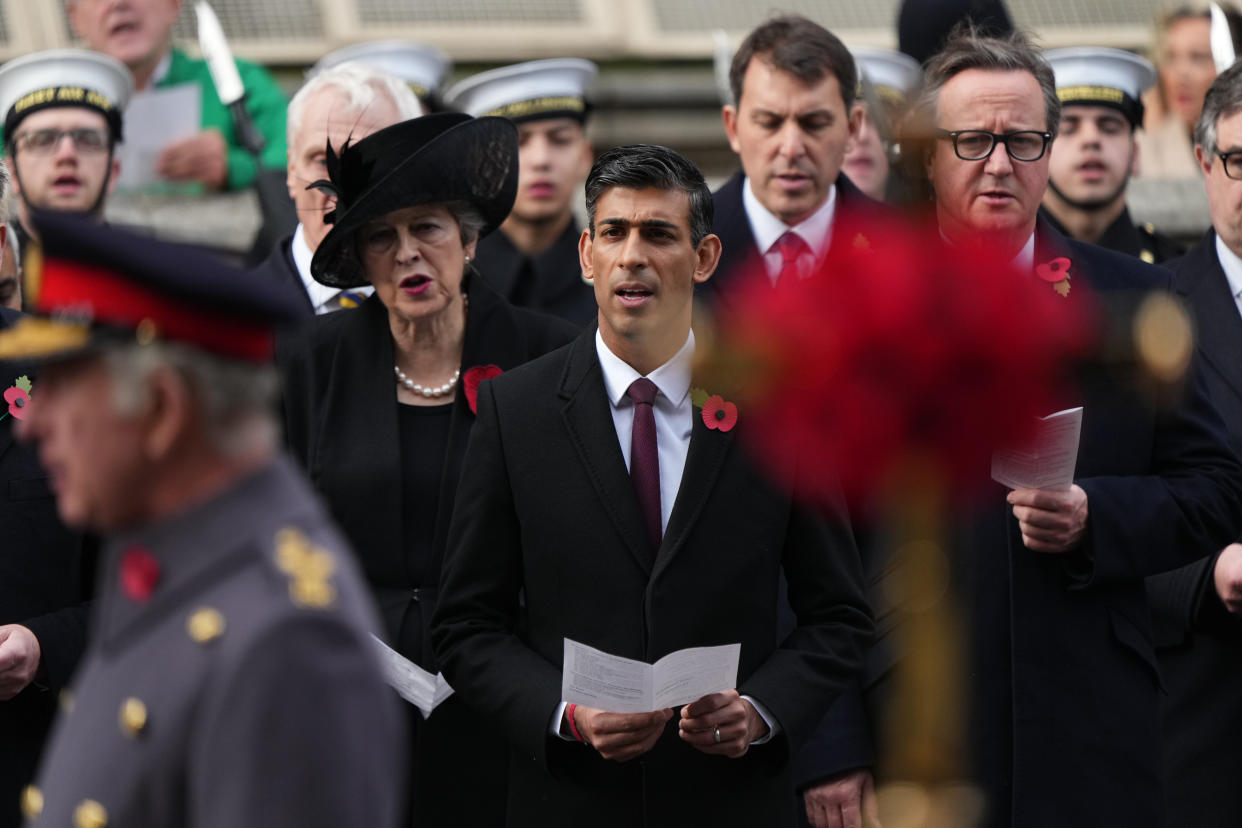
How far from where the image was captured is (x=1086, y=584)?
Answer: 4.91m

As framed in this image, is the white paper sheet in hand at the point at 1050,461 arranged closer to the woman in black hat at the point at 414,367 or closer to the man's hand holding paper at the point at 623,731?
the man's hand holding paper at the point at 623,731

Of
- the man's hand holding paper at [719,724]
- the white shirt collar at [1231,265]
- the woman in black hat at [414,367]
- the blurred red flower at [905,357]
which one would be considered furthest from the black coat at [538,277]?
the blurred red flower at [905,357]

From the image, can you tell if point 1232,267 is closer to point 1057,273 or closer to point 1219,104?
point 1219,104

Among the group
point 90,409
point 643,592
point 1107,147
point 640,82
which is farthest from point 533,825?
point 640,82

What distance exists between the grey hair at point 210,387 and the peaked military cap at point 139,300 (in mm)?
17

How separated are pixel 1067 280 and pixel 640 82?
5.83 metres

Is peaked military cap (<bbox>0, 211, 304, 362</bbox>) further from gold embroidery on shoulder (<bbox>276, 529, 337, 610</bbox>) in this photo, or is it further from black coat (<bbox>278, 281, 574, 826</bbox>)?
black coat (<bbox>278, 281, 574, 826</bbox>)

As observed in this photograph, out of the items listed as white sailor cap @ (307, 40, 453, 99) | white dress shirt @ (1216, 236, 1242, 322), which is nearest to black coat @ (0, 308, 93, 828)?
white sailor cap @ (307, 40, 453, 99)

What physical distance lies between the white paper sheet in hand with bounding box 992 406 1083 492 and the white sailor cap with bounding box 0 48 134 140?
3644 millimetres

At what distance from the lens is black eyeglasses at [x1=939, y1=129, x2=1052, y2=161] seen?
5.18 meters

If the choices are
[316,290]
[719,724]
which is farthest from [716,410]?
[316,290]

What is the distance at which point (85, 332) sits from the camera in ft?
9.35

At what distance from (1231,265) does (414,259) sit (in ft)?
8.04

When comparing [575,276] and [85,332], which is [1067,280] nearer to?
[575,276]
